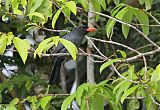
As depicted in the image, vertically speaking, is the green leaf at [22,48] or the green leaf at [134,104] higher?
the green leaf at [22,48]

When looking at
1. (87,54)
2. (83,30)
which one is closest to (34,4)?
(87,54)

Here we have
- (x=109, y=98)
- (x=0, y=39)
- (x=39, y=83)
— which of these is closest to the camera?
(x=0, y=39)

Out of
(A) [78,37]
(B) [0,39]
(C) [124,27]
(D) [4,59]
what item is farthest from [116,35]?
(B) [0,39]

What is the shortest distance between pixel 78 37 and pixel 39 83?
709 millimetres

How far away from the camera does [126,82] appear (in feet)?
7.80

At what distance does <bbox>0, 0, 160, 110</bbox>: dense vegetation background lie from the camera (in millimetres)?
2350

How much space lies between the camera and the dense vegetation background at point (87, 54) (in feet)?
7.71

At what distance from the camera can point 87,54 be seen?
8.69ft

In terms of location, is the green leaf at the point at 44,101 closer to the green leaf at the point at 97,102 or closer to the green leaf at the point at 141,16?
the green leaf at the point at 97,102

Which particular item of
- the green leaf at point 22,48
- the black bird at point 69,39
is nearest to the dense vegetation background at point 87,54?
the green leaf at point 22,48

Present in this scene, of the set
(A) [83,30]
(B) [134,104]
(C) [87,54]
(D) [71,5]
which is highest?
(D) [71,5]

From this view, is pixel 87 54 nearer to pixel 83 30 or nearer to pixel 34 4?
pixel 34 4

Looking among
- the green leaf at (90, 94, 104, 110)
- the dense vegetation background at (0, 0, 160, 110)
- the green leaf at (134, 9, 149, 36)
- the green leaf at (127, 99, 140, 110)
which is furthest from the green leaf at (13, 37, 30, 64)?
the green leaf at (127, 99, 140, 110)

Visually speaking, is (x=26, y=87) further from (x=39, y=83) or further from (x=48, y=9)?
(x=48, y=9)
